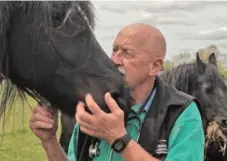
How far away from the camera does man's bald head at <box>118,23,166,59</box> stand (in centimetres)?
280

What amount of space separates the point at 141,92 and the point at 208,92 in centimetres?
302

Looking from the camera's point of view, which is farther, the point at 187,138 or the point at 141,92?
the point at 141,92

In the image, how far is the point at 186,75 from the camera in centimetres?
574

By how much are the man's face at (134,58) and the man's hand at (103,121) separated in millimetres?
318

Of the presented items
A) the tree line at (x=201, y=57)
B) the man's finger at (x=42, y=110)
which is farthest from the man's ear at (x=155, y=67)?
the tree line at (x=201, y=57)

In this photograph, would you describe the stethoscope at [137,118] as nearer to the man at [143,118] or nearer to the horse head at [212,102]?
the man at [143,118]

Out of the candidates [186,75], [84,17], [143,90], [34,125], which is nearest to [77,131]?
[34,125]

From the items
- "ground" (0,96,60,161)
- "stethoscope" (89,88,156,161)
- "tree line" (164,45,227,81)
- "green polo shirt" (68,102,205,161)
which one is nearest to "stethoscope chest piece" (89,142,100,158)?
"stethoscope" (89,88,156,161)

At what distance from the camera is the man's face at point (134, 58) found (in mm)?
2779

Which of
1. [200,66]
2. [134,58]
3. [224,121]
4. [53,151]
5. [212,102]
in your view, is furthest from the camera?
[200,66]

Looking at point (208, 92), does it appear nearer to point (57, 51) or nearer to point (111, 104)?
point (57, 51)

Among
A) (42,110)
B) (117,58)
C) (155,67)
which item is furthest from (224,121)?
(42,110)

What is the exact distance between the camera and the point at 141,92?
9.34ft

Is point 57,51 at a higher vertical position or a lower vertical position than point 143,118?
higher
